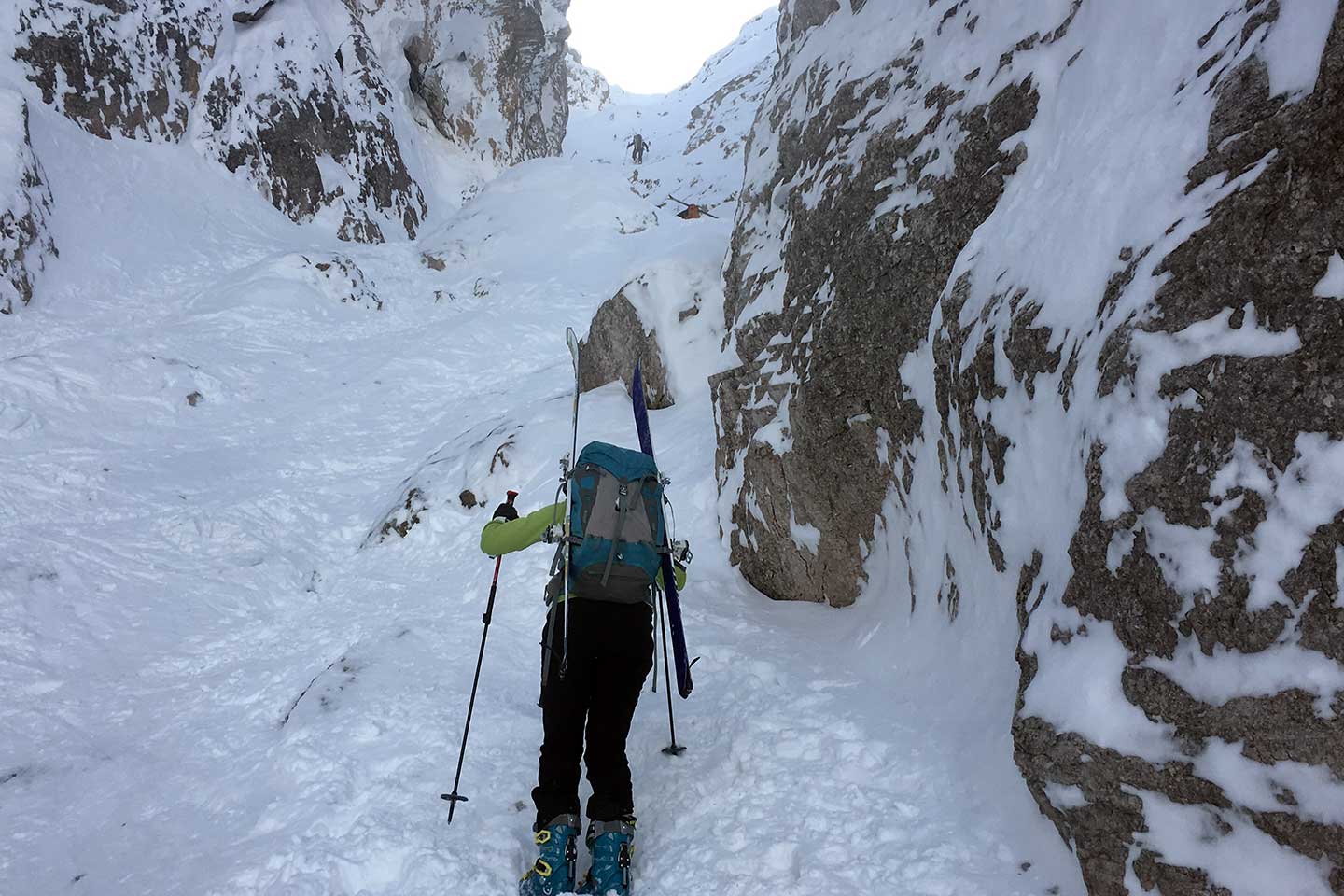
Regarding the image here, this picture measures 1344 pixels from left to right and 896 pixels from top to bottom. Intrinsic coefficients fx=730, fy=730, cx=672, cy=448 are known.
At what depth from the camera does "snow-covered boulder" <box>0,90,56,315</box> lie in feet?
43.4

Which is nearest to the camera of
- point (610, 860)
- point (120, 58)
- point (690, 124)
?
point (610, 860)

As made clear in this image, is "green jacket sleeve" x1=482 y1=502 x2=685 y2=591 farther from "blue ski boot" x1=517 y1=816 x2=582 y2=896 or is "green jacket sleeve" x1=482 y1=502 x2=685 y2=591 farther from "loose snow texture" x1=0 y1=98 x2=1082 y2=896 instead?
"loose snow texture" x1=0 y1=98 x2=1082 y2=896

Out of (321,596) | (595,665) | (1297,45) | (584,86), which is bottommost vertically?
(595,665)

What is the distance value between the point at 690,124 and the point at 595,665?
66820mm

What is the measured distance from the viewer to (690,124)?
210ft

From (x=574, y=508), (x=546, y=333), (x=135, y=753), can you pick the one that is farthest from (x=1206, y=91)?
(x=546, y=333)

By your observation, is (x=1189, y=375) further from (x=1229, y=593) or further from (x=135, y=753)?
(x=135, y=753)

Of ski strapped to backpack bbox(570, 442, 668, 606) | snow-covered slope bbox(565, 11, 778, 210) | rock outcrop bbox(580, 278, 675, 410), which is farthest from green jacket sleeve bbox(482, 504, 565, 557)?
snow-covered slope bbox(565, 11, 778, 210)

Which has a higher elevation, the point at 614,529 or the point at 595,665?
the point at 614,529

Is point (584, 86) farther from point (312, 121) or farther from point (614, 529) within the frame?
point (614, 529)

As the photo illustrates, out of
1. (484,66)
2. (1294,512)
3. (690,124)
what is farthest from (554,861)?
(690,124)

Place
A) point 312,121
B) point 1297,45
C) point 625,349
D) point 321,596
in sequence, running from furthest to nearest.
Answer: point 312,121 → point 625,349 → point 321,596 → point 1297,45

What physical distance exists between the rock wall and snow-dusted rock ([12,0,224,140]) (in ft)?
0.11

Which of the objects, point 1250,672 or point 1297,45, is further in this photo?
point 1297,45
